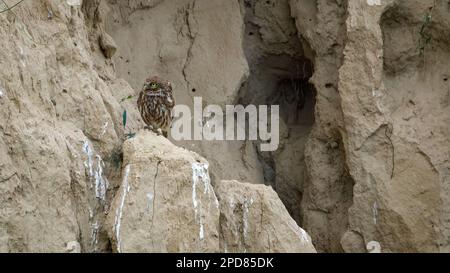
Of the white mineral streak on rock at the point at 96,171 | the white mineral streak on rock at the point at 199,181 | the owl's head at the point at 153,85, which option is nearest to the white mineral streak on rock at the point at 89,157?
the white mineral streak on rock at the point at 96,171

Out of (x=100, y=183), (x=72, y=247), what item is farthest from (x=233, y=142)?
(x=72, y=247)

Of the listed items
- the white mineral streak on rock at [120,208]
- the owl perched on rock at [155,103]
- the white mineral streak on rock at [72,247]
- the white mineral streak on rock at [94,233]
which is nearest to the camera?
the white mineral streak on rock at [120,208]

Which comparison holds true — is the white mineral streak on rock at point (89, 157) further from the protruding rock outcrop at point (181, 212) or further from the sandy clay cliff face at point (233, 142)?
the protruding rock outcrop at point (181, 212)

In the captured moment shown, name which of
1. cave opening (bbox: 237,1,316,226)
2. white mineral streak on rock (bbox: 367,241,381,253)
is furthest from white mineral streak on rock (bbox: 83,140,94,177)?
white mineral streak on rock (bbox: 367,241,381,253)

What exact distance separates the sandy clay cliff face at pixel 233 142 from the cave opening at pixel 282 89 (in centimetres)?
2

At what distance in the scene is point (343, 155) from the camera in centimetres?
956

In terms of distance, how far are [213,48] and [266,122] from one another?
111cm

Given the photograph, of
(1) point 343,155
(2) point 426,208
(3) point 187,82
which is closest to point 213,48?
(3) point 187,82

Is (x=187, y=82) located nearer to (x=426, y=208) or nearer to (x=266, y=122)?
(x=266, y=122)

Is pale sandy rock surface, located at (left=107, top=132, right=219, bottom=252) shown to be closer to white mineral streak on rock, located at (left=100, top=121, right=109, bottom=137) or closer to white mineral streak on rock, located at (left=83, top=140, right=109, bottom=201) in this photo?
white mineral streak on rock, located at (left=83, top=140, right=109, bottom=201)

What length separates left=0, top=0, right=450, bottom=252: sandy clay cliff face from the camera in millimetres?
6736

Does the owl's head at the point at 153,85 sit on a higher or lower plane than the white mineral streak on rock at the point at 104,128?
higher

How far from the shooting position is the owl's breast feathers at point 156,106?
8.23m

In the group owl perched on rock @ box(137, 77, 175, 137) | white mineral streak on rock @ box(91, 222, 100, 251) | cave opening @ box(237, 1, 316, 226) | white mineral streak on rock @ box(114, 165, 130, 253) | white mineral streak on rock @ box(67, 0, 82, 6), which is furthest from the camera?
cave opening @ box(237, 1, 316, 226)
